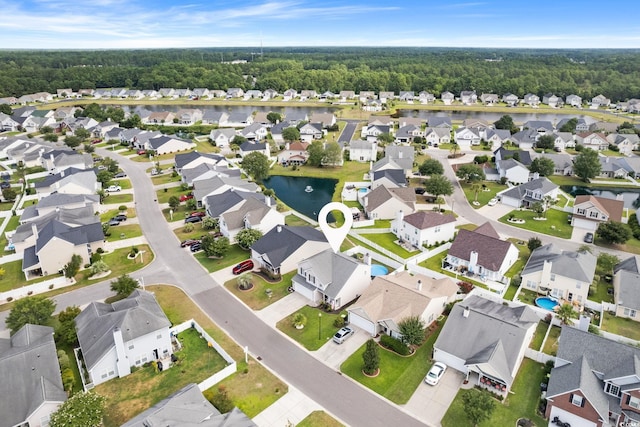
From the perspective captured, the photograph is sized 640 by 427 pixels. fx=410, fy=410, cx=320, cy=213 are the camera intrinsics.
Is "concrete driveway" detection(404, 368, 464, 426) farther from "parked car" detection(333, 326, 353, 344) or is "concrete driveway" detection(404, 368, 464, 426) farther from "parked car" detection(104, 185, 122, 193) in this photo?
"parked car" detection(104, 185, 122, 193)

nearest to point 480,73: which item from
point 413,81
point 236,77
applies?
point 413,81

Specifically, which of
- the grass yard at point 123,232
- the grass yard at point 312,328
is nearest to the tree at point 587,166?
the grass yard at point 312,328

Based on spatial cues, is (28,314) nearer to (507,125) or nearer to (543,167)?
(543,167)

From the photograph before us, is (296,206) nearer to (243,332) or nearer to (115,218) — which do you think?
(115,218)

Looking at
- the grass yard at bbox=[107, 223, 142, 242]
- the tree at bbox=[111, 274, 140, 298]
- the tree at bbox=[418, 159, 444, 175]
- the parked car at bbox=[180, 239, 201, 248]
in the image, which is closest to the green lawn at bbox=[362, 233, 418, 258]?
the parked car at bbox=[180, 239, 201, 248]

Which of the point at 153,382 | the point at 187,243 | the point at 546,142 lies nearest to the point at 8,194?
the point at 187,243
